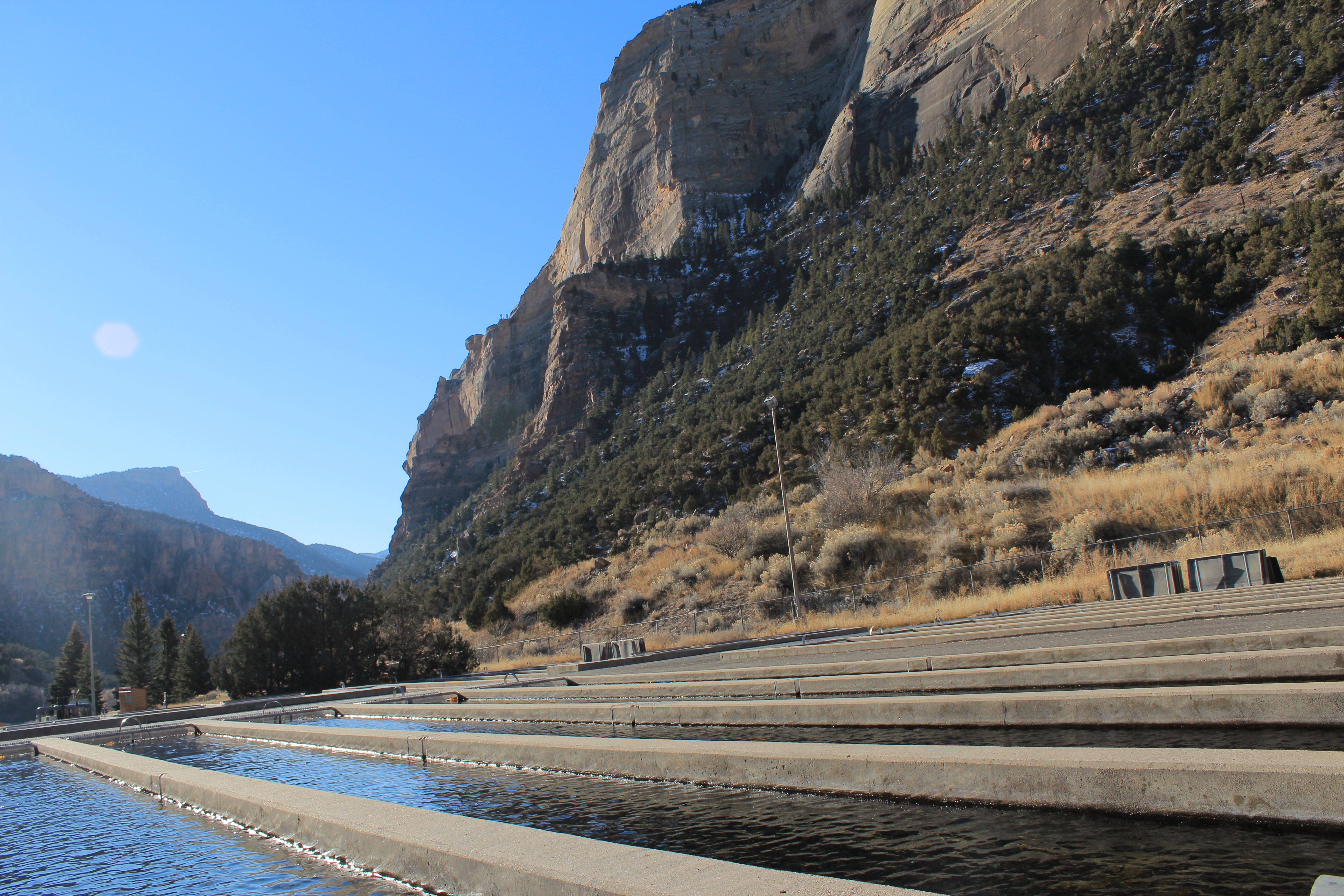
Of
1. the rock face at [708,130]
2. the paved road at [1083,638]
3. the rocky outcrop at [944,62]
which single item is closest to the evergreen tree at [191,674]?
the paved road at [1083,638]

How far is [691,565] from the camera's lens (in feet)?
97.7

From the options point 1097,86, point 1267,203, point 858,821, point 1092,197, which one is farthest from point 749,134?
point 858,821

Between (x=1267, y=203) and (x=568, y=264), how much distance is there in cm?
9015

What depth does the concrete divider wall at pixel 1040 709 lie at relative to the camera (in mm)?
3857

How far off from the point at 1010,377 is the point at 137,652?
51454 millimetres

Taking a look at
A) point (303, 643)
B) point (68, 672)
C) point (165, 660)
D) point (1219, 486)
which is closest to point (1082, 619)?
point (1219, 486)

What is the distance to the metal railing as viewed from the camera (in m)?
15.9

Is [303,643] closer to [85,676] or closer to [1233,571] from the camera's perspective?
[1233,571]

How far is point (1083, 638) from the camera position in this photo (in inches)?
324

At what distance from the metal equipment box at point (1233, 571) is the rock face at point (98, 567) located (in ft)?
343

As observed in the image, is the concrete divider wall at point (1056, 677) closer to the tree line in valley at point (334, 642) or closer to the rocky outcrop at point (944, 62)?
the tree line in valley at point (334, 642)

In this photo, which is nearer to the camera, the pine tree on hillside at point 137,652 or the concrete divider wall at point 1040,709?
the concrete divider wall at point 1040,709

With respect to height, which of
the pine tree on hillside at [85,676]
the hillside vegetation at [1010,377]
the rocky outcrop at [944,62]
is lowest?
the pine tree on hillside at [85,676]

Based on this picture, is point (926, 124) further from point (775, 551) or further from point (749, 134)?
point (775, 551)
